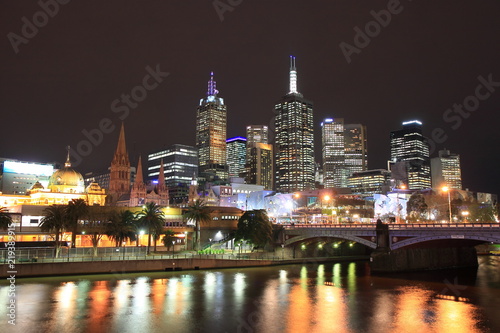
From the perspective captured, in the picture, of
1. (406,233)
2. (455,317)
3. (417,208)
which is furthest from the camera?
(417,208)

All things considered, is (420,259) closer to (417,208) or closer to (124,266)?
(124,266)

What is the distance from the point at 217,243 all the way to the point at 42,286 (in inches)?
2245

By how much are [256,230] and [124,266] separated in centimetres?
3578

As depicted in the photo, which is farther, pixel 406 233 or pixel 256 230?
pixel 256 230

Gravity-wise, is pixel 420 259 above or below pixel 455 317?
above

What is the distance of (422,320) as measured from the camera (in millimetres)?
45656

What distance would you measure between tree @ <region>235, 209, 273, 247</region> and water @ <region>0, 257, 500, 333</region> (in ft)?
82.0

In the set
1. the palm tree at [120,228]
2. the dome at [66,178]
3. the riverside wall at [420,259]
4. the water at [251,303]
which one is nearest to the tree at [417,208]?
the riverside wall at [420,259]

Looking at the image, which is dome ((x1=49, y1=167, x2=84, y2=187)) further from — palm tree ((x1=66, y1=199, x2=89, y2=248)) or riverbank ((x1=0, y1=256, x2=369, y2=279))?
riverbank ((x1=0, y1=256, x2=369, y2=279))

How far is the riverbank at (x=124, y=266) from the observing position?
69.1 metres

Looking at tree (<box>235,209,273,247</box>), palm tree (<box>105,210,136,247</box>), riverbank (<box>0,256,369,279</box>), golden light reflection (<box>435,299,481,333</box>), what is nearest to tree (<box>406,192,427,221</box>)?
tree (<box>235,209,273,247</box>)

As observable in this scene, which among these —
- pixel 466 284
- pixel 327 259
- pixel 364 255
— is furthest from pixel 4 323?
pixel 364 255

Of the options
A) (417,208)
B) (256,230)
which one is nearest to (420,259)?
(256,230)

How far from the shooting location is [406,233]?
79.4 metres
